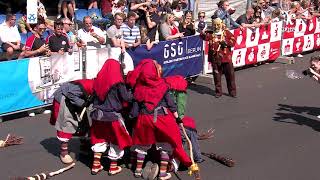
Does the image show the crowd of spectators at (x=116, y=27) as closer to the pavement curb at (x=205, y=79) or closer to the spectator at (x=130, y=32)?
the spectator at (x=130, y=32)

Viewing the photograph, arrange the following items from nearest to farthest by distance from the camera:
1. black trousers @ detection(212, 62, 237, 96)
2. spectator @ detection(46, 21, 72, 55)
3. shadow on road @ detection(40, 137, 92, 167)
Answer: shadow on road @ detection(40, 137, 92, 167) → spectator @ detection(46, 21, 72, 55) → black trousers @ detection(212, 62, 237, 96)

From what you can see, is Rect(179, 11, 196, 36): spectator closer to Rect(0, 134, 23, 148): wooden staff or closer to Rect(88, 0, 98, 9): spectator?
Rect(88, 0, 98, 9): spectator

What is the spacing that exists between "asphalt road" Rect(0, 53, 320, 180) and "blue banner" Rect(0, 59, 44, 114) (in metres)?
0.28

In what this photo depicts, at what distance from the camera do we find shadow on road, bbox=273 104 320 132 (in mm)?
9250

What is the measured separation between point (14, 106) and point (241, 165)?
4.35m

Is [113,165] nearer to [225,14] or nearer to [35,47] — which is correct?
[35,47]

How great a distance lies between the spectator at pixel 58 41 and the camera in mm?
9859

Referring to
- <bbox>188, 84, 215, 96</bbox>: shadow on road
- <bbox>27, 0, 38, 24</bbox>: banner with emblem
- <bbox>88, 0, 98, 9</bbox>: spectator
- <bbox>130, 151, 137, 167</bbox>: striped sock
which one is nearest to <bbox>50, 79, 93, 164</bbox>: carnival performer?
<bbox>130, 151, 137, 167</bbox>: striped sock

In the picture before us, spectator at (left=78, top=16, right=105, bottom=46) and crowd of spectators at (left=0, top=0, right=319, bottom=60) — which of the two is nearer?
crowd of spectators at (left=0, top=0, right=319, bottom=60)

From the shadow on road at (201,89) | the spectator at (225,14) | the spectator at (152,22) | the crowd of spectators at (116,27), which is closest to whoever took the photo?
the crowd of spectators at (116,27)

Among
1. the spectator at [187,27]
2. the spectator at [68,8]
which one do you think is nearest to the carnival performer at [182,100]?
the spectator at [187,27]

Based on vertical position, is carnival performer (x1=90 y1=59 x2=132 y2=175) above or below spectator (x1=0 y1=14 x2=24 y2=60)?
below

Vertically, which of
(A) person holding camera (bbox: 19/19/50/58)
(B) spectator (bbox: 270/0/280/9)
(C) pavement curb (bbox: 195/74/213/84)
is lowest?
(C) pavement curb (bbox: 195/74/213/84)

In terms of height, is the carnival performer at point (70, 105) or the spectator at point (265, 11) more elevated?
the spectator at point (265, 11)
